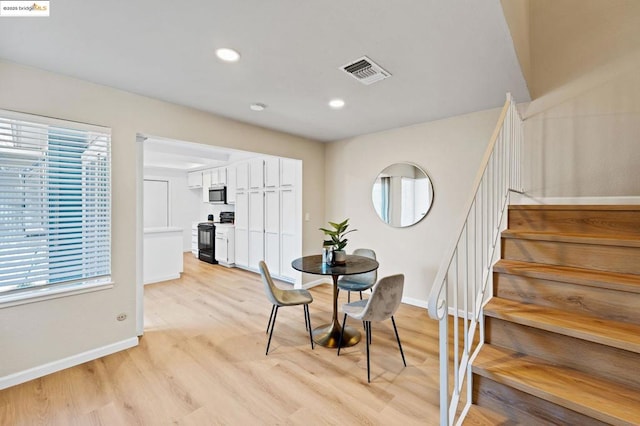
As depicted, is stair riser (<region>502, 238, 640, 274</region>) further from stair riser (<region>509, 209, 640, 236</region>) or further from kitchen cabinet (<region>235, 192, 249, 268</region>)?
kitchen cabinet (<region>235, 192, 249, 268</region>)

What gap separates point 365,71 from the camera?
2.13 meters

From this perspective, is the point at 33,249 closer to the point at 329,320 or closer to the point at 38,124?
the point at 38,124

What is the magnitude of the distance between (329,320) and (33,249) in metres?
2.75

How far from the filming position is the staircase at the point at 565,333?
1.17 meters

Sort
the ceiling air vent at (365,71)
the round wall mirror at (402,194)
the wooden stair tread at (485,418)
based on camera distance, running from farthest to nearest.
Answer: the round wall mirror at (402,194), the ceiling air vent at (365,71), the wooden stair tread at (485,418)

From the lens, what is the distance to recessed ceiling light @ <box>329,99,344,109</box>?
9.01 feet

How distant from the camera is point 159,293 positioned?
416 centimetres

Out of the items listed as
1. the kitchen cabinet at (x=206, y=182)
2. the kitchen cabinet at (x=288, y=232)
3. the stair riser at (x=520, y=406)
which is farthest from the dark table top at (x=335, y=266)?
the kitchen cabinet at (x=206, y=182)

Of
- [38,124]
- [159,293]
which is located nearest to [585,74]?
[38,124]

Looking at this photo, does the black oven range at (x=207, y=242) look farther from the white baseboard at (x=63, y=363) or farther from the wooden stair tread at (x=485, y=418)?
the wooden stair tread at (x=485, y=418)

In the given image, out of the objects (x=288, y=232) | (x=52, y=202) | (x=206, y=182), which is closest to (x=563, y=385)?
(x=52, y=202)

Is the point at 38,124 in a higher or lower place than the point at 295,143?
lower

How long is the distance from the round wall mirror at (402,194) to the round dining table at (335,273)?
1075mm

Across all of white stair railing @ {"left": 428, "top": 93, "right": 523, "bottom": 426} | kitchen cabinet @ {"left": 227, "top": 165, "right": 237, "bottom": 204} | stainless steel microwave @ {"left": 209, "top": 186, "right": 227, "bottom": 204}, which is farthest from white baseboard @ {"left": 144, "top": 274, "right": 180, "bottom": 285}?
white stair railing @ {"left": 428, "top": 93, "right": 523, "bottom": 426}
